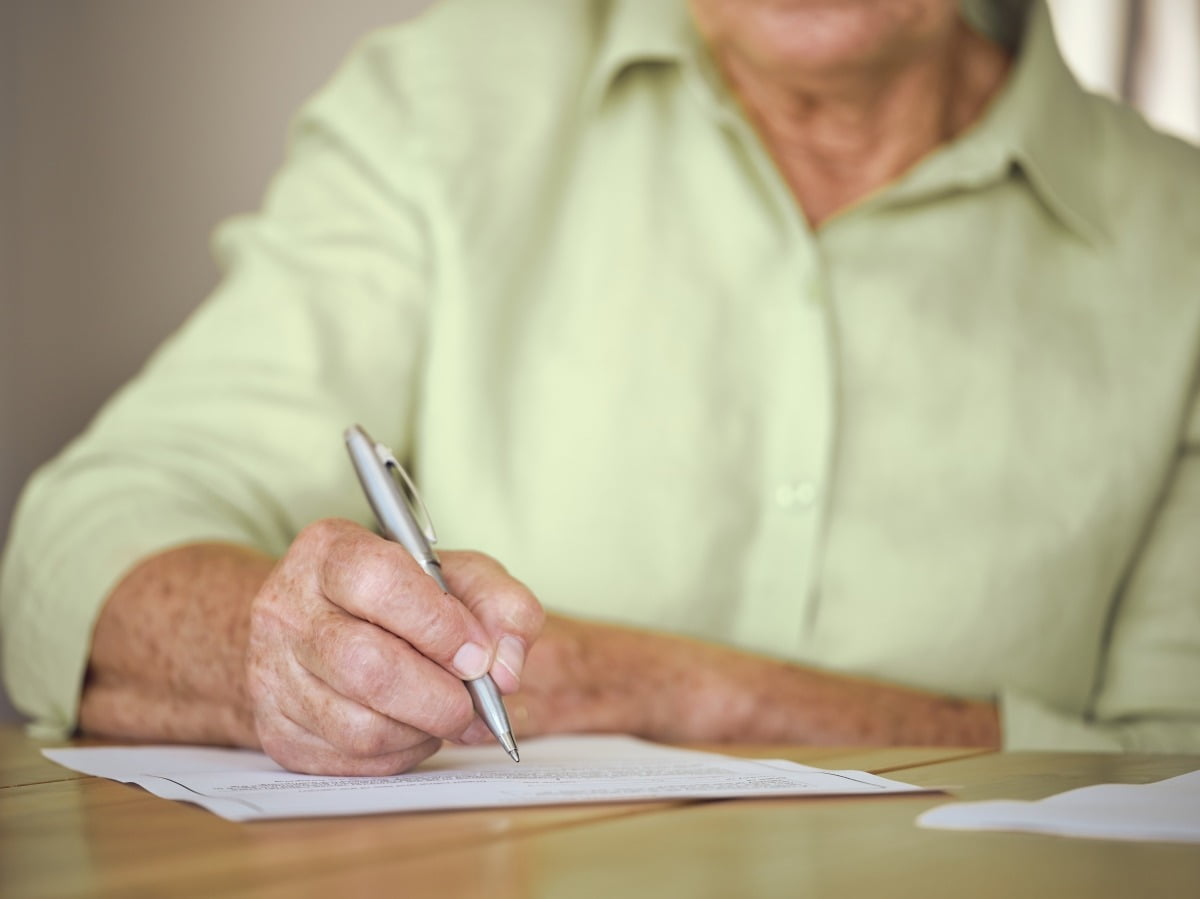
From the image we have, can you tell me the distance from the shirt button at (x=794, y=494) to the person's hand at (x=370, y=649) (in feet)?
1.60

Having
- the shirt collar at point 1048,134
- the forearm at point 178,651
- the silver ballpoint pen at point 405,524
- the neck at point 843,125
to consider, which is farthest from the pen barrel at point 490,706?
the shirt collar at point 1048,134

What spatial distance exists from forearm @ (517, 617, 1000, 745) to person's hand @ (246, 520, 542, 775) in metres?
0.20

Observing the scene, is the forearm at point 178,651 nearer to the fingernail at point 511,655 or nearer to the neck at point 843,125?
the fingernail at point 511,655

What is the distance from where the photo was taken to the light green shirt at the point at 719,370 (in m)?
1.05

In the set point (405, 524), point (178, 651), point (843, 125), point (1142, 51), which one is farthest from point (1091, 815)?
point (1142, 51)

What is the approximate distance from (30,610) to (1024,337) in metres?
0.86

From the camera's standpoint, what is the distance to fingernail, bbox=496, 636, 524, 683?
0.59 metres

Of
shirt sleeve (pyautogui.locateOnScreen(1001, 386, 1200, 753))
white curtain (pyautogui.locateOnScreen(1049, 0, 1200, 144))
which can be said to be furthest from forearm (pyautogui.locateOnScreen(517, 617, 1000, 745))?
white curtain (pyautogui.locateOnScreen(1049, 0, 1200, 144))

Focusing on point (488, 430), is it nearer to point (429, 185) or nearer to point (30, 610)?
point (429, 185)

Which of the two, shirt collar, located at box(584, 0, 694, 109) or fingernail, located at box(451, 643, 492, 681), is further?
shirt collar, located at box(584, 0, 694, 109)

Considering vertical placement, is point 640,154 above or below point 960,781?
above

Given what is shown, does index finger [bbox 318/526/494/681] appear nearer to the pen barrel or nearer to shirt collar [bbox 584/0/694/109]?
the pen barrel

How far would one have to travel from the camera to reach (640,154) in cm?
115

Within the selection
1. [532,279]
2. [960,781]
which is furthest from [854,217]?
[960,781]
